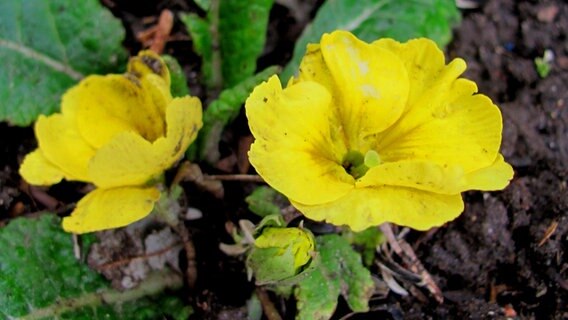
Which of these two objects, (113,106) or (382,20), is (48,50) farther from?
(382,20)

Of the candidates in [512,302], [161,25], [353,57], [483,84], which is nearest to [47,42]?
[161,25]

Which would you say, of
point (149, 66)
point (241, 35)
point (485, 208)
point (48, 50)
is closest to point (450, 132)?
point (485, 208)

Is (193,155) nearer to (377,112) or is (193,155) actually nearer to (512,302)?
(377,112)

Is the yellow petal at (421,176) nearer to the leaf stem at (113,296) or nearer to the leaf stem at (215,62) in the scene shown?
the leaf stem at (113,296)

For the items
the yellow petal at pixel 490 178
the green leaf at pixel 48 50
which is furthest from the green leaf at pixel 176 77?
the yellow petal at pixel 490 178

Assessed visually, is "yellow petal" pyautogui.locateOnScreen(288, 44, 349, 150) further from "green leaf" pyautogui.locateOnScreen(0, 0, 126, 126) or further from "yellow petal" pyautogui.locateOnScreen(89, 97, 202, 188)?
"green leaf" pyautogui.locateOnScreen(0, 0, 126, 126)
